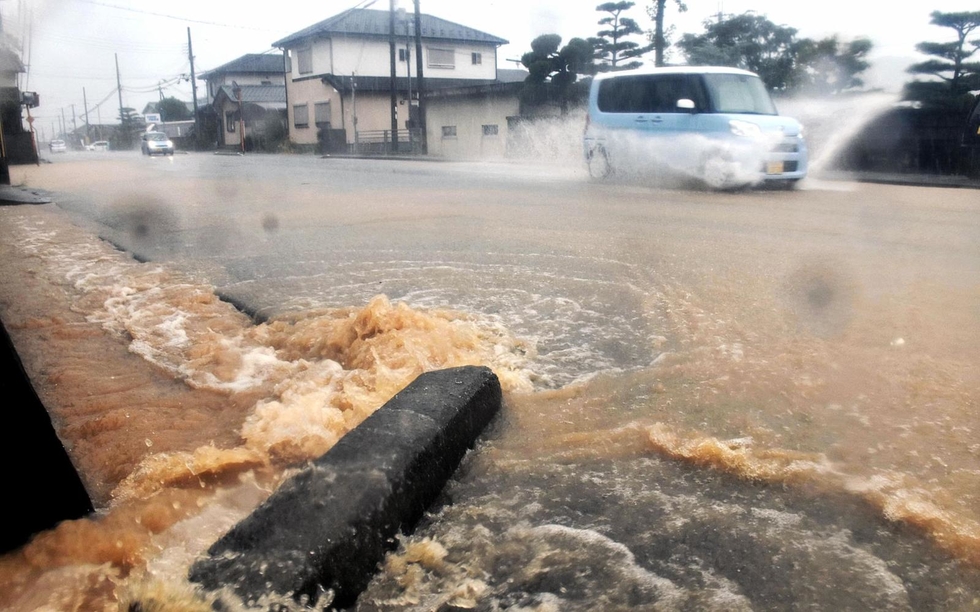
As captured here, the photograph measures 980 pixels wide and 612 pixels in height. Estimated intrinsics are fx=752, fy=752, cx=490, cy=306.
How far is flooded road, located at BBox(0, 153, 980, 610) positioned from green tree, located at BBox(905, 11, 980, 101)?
10124 mm

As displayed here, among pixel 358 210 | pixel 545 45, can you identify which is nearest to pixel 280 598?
pixel 358 210

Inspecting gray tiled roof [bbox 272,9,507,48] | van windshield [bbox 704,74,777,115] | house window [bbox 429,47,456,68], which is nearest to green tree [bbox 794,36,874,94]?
Result: van windshield [bbox 704,74,777,115]

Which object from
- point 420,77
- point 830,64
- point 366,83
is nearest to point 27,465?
point 830,64

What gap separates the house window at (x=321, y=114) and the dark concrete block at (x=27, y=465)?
38.5 meters

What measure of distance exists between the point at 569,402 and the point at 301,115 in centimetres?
4145

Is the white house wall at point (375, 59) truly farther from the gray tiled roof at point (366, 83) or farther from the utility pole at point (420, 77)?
the utility pole at point (420, 77)

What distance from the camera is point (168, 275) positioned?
5184mm

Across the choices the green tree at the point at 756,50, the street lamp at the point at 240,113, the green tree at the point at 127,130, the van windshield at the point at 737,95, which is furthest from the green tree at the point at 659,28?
the green tree at the point at 127,130

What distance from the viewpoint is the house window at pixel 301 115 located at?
40.6m

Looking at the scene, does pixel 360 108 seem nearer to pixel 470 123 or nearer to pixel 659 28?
pixel 470 123

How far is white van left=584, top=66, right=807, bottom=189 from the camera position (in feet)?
34.5

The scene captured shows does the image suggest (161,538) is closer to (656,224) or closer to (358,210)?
(656,224)

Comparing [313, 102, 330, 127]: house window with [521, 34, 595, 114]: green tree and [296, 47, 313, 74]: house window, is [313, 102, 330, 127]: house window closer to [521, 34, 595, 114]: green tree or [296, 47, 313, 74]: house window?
[296, 47, 313, 74]: house window

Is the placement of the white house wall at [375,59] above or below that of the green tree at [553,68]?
above
